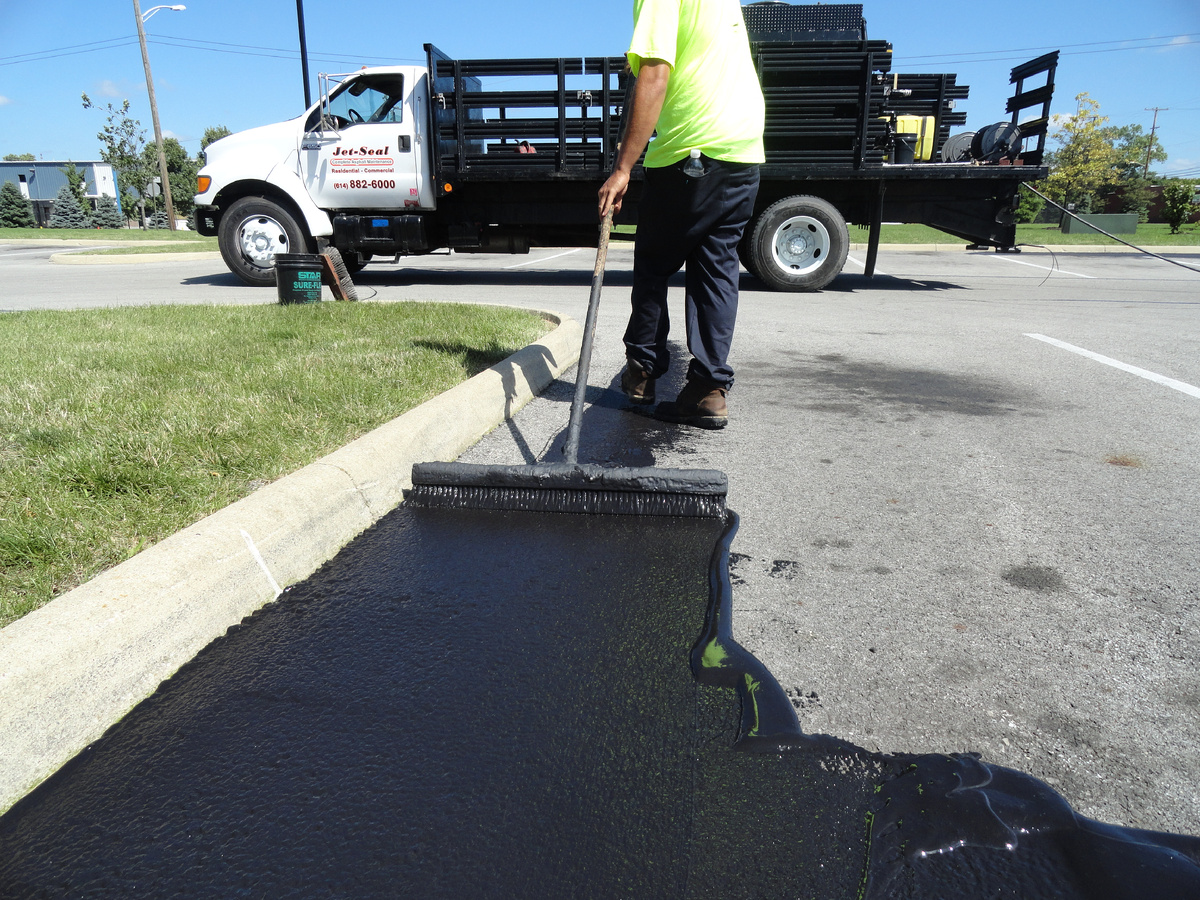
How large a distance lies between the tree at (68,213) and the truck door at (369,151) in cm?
5054

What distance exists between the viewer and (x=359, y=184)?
9711 mm

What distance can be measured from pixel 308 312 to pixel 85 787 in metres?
5.51

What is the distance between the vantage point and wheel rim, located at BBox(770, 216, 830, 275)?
967 cm

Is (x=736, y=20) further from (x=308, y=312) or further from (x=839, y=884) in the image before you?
(x=308, y=312)

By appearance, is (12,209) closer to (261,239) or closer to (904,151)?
(261,239)

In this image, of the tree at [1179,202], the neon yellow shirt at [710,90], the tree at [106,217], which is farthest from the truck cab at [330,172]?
the tree at [106,217]

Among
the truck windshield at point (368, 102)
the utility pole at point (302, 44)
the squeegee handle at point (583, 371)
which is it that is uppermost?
the utility pole at point (302, 44)

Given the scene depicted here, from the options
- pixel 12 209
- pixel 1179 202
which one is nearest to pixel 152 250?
pixel 1179 202

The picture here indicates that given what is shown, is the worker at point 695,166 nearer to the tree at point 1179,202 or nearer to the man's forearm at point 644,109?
the man's forearm at point 644,109

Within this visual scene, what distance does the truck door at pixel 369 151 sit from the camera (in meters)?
9.60

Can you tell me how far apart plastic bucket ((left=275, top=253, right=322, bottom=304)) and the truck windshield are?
126 inches

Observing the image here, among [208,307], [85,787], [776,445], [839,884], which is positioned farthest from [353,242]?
[839,884]

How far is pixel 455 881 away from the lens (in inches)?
50.1

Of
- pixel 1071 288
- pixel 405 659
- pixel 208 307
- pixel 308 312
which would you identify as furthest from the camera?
pixel 1071 288
